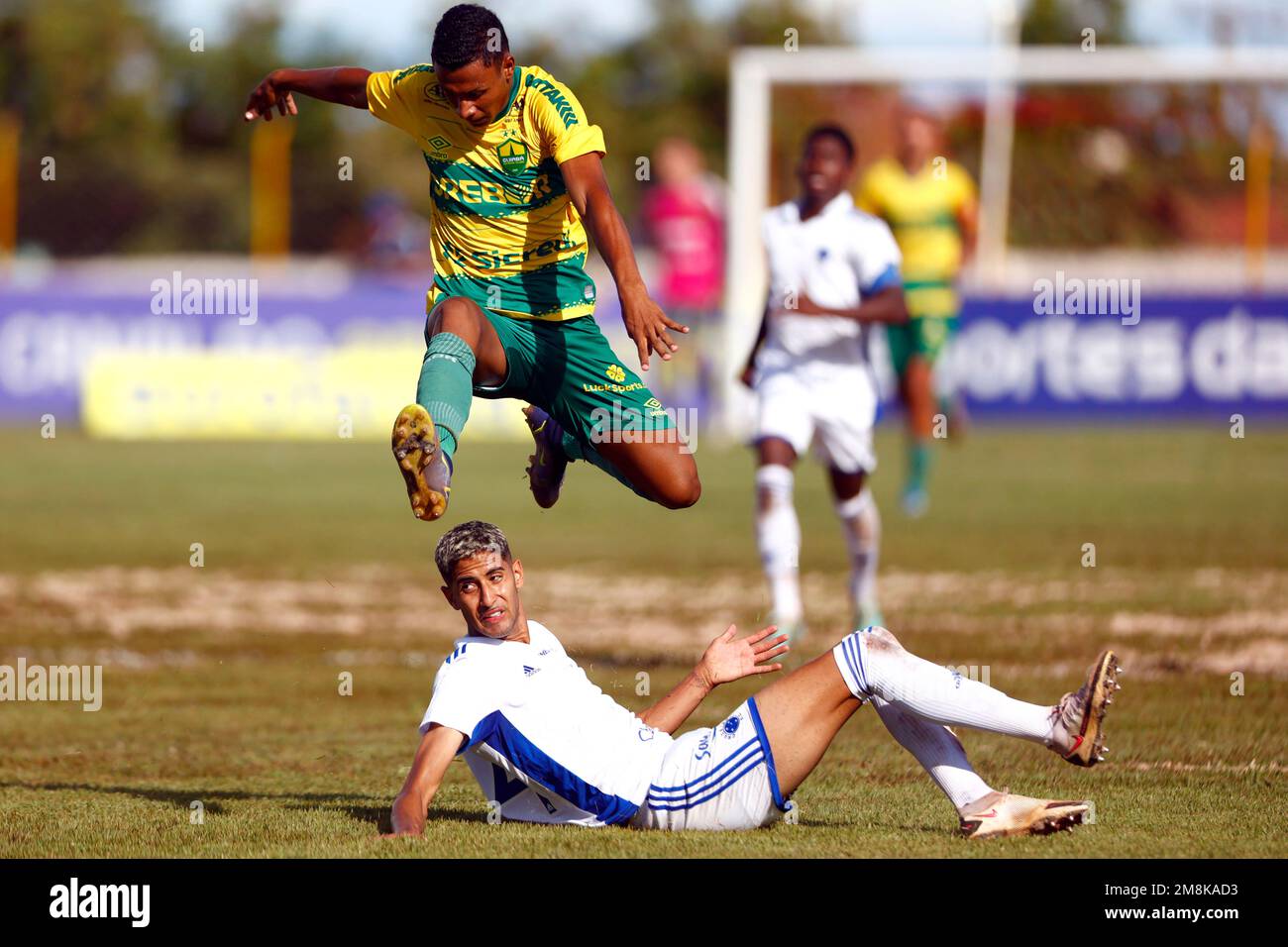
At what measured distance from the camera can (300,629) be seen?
40.7ft

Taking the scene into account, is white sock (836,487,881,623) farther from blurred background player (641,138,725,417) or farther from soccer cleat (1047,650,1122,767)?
blurred background player (641,138,725,417)

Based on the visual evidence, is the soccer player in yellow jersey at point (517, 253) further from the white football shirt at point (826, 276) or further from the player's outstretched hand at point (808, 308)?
the white football shirt at point (826, 276)

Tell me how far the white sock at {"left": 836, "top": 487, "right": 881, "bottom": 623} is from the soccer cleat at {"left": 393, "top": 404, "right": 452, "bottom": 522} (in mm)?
5268

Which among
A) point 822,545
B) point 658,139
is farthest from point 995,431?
point 658,139

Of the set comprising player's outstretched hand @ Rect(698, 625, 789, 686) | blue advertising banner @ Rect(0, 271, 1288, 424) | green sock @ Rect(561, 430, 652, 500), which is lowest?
player's outstretched hand @ Rect(698, 625, 789, 686)

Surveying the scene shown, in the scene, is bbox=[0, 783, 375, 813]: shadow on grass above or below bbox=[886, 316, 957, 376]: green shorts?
below

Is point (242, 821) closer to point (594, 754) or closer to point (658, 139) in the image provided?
point (594, 754)

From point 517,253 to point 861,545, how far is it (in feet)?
14.3

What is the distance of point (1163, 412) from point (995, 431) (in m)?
2.26

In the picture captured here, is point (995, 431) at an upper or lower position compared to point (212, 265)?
lower

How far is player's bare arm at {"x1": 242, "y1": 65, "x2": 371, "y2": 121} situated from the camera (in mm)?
7914

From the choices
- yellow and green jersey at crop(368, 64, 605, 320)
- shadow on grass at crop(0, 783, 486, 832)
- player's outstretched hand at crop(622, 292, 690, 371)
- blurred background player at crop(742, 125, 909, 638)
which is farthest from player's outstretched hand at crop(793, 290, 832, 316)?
shadow on grass at crop(0, 783, 486, 832)

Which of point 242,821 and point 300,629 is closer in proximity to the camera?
point 242,821

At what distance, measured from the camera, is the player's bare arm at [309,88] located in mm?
7914
